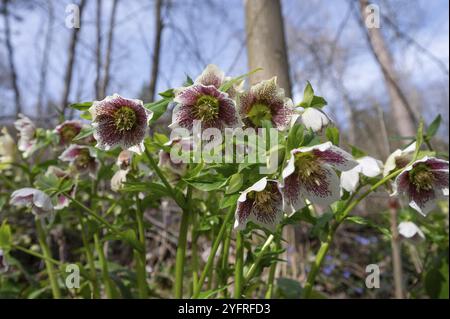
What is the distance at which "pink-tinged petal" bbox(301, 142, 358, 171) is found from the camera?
0.57 m

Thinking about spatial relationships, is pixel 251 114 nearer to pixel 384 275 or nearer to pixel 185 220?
pixel 185 220

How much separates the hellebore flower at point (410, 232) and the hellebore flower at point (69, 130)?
85 centimetres

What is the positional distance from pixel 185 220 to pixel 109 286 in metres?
0.33

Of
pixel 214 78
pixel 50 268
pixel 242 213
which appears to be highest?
pixel 214 78

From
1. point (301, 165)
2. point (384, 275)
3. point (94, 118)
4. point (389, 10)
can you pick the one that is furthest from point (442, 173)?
point (389, 10)

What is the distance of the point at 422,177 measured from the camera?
68 cm

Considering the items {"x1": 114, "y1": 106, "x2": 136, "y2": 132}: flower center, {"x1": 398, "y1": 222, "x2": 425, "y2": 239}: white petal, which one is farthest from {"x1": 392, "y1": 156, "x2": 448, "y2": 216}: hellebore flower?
{"x1": 114, "y1": 106, "x2": 136, "y2": 132}: flower center

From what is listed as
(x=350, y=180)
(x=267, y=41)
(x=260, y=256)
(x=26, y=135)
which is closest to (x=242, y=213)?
(x=260, y=256)

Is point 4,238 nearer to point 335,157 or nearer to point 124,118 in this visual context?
point 124,118

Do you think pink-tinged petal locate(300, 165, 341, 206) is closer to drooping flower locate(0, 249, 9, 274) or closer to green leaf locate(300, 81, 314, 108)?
green leaf locate(300, 81, 314, 108)

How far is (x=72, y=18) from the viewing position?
35.4 inches

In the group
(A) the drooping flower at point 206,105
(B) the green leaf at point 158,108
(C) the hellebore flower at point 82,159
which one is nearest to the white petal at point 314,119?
(A) the drooping flower at point 206,105

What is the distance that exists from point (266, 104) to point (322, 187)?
6.7 inches

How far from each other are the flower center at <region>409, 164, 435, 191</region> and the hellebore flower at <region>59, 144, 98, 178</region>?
661 mm
